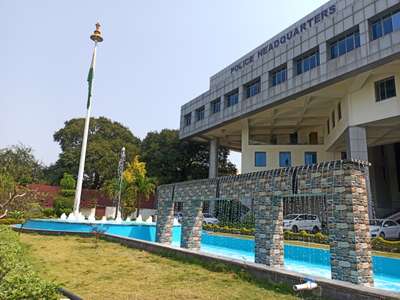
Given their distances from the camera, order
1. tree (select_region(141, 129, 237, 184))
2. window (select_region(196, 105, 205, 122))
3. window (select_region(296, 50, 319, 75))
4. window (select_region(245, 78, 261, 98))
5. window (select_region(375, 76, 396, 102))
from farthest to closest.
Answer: tree (select_region(141, 129, 237, 184)) → window (select_region(196, 105, 205, 122)) → window (select_region(245, 78, 261, 98)) → window (select_region(296, 50, 319, 75)) → window (select_region(375, 76, 396, 102))

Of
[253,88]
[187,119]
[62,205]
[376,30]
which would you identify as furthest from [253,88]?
[62,205]

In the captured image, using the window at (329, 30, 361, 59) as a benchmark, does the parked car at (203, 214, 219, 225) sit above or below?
below

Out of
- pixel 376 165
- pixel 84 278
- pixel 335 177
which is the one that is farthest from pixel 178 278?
pixel 376 165

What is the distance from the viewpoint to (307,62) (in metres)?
22.2

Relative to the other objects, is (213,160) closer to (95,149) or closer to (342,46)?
(95,149)

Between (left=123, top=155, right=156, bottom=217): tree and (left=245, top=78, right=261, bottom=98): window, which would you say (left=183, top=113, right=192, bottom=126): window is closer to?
(left=123, top=155, right=156, bottom=217): tree

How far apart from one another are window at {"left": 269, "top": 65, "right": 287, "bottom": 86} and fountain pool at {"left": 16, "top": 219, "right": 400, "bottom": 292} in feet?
42.4

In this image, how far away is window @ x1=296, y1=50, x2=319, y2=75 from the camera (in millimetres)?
21575

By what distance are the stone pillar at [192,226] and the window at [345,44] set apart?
13863 millimetres

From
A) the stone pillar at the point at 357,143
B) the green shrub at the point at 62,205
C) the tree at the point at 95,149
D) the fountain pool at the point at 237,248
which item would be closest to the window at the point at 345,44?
the stone pillar at the point at 357,143

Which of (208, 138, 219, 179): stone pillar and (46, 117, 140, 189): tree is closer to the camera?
(208, 138, 219, 179): stone pillar

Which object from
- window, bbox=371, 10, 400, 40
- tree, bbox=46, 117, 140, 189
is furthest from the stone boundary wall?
tree, bbox=46, 117, 140, 189

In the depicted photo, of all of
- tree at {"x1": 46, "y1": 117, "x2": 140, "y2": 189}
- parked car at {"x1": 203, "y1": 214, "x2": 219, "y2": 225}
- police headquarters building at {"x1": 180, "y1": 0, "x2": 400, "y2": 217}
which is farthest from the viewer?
tree at {"x1": 46, "y1": 117, "x2": 140, "y2": 189}

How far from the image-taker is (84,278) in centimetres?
697
